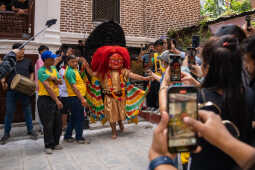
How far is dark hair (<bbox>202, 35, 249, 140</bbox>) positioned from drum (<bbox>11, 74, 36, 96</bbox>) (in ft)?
13.2

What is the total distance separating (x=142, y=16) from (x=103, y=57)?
17.9 ft

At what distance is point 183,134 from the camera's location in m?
0.97

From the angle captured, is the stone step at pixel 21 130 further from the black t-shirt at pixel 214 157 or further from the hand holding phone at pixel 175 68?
the black t-shirt at pixel 214 157

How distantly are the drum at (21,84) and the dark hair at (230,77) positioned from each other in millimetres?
4027

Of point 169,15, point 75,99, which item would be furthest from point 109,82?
point 169,15

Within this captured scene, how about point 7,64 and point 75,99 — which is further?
point 75,99

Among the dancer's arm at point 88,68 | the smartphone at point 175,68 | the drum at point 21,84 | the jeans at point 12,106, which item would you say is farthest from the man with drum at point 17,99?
the smartphone at point 175,68

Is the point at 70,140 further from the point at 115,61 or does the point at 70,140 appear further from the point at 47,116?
the point at 115,61

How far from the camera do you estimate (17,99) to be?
5211mm

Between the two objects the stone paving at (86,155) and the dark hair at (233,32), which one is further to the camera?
the stone paving at (86,155)

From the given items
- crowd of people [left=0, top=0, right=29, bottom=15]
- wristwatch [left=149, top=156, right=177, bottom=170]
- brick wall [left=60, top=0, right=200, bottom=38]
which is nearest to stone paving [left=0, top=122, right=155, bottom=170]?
wristwatch [left=149, top=156, right=177, bottom=170]

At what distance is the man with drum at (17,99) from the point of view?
194 inches

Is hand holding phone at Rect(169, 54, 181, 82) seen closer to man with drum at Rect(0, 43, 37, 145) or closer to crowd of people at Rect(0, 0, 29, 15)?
man with drum at Rect(0, 43, 37, 145)

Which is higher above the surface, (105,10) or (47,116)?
(105,10)
